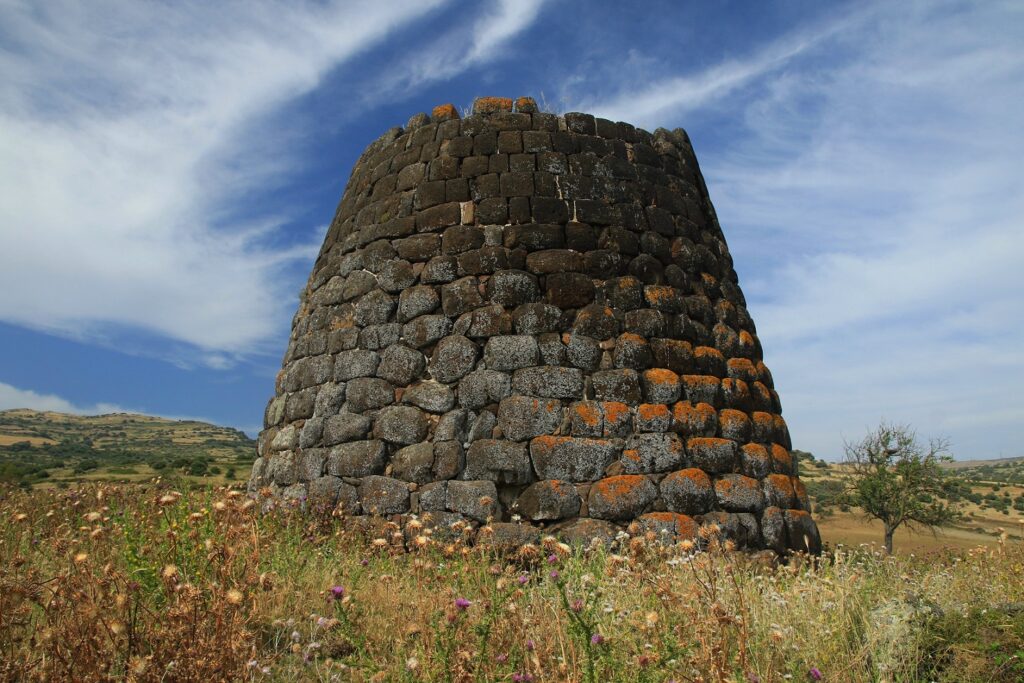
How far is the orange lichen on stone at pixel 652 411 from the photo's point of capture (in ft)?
18.2

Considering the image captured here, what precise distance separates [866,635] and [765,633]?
0.41 meters

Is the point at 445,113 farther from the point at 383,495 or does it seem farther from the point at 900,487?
the point at 900,487

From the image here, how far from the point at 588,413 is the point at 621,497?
722 millimetres

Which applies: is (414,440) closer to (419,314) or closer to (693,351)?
(419,314)

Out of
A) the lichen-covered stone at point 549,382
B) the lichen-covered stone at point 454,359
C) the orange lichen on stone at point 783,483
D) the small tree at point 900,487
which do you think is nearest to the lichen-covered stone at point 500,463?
the lichen-covered stone at point 549,382

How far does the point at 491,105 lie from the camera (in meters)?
6.90

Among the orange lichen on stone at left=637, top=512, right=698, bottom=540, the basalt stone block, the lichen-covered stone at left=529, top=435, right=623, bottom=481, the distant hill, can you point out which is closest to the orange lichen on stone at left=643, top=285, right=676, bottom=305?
the basalt stone block

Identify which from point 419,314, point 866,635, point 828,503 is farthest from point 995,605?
point 828,503

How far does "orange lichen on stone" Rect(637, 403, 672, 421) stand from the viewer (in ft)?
18.2

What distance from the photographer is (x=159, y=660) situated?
237 centimetres

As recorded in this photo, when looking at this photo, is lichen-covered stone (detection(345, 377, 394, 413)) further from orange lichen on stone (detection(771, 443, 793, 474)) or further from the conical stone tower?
orange lichen on stone (detection(771, 443, 793, 474))

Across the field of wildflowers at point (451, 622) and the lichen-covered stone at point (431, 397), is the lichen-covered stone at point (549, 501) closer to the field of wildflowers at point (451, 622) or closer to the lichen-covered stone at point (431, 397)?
the lichen-covered stone at point (431, 397)

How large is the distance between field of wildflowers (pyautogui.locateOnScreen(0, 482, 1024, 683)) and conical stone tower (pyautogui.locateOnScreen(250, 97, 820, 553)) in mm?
1445

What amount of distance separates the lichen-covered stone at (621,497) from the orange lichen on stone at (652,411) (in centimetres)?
52
